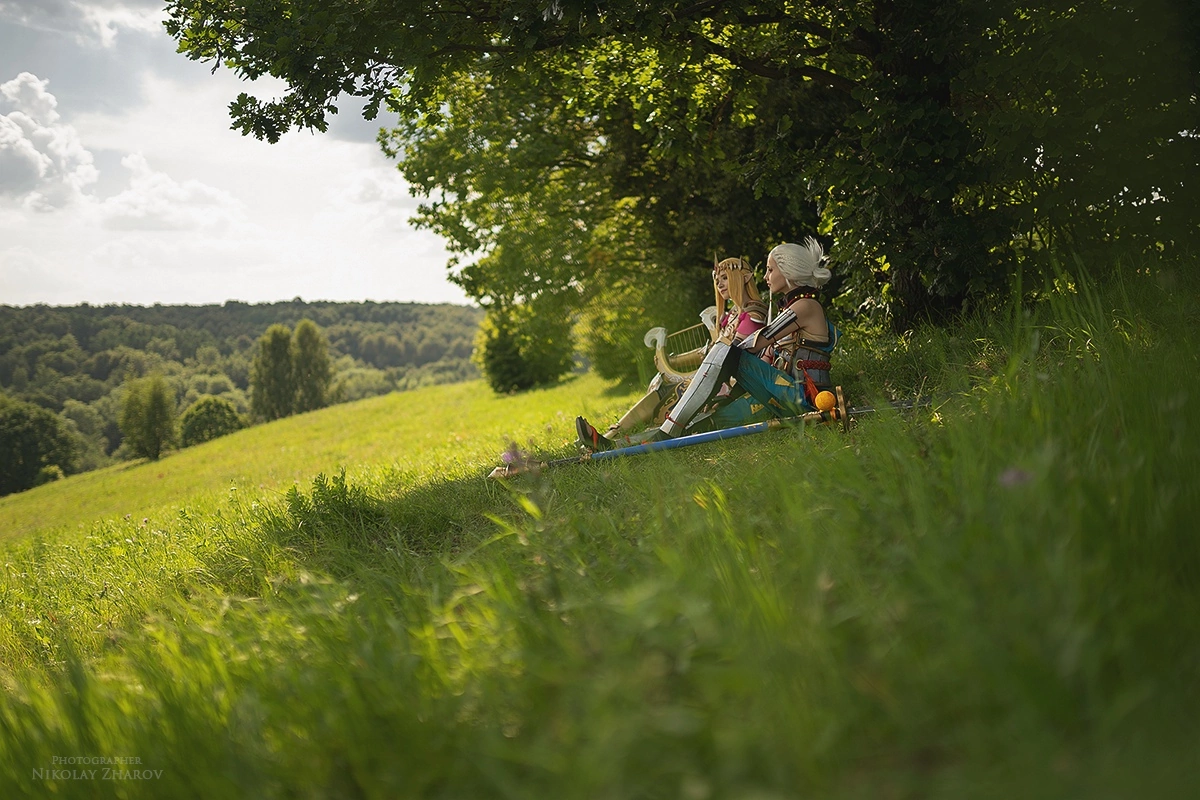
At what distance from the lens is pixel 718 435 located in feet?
19.0

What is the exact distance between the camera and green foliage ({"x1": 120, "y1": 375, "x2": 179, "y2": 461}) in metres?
56.7

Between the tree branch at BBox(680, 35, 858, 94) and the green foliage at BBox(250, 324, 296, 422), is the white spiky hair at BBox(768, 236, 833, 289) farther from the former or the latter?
the green foliage at BBox(250, 324, 296, 422)

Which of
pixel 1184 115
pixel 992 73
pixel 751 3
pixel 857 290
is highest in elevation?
pixel 751 3

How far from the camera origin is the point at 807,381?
589 centimetres

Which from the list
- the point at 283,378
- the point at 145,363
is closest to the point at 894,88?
the point at 283,378

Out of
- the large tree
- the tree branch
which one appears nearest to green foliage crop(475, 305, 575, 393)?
the large tree

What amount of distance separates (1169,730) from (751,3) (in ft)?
23.0

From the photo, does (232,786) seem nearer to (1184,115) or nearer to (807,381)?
(807,381)

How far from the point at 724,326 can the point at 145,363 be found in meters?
158

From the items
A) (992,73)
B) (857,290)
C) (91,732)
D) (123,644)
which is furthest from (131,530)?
(992,73)

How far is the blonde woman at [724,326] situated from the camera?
22.5ft

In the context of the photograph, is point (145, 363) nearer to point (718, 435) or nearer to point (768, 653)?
point (718, 435)

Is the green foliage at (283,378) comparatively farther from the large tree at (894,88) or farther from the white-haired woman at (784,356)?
the white-haired woman at (784,356)

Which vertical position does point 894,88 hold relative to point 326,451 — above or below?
above
